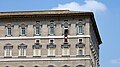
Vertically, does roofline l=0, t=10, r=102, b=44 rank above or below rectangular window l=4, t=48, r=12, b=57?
above

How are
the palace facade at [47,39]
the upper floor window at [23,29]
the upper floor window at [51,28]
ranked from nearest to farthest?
the palace facade at [47,39]
the upper floor window at [51,28]
the upper floor window at [23,29]

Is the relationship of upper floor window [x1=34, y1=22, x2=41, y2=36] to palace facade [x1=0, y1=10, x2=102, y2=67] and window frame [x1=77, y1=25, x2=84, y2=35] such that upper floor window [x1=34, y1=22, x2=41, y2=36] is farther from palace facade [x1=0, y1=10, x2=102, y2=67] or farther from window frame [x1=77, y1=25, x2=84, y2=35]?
window frame [x1=77, y1=25, x2=84, y2=35]

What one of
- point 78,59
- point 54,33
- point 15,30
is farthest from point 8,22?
point 78,59

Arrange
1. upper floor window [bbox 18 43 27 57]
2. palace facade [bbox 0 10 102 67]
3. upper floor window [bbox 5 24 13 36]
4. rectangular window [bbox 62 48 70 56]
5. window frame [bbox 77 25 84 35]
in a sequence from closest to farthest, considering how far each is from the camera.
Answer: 1. palace facade [bbox 0 10 102 67]
2. rectangular window [bbox 62 48 70 56]
3. window frame [bbox 77 25 84 35]
4. upper floor window [bbox 18 43 27 57]
5. upper floor window [bbox 5 24 13 36]

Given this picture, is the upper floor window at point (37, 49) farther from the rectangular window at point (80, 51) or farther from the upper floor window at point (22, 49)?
the rectangular window at point (80, 51)

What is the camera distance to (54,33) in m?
87.5

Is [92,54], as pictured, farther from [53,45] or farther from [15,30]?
[15,30]

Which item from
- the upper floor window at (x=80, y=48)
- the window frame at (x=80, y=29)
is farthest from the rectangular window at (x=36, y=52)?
the window frame at (x=80, y=29)

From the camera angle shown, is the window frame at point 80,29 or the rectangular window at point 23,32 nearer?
the window frame at point 80,29

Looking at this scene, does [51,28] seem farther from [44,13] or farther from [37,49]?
[37,49]

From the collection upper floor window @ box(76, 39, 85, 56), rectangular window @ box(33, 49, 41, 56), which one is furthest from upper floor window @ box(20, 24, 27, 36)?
upper floor window @ box(76, 39, 85, 56)

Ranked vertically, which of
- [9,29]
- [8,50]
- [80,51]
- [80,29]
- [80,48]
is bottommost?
[80,51]

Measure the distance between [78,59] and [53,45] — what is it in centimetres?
480

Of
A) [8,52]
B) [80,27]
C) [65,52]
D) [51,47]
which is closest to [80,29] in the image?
[80,27]
